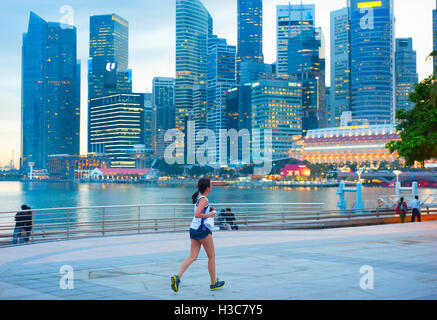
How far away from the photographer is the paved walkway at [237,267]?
884 centimetres

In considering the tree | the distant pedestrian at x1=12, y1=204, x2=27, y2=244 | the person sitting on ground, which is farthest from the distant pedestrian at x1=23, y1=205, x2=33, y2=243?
the tree

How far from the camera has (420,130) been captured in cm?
3038

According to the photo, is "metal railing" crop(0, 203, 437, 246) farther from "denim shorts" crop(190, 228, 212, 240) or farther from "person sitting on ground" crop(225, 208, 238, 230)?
"denim shorts" crop(190, 228, 212, 240)

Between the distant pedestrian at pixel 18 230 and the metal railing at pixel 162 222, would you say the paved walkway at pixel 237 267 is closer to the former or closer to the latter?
the metal railing at pixel 162 222

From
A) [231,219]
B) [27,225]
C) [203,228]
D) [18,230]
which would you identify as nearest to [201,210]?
[203,228]

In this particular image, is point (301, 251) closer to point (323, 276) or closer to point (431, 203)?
point (323, 276)

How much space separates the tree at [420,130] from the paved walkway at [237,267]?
1188 cm

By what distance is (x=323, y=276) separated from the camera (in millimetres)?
10430

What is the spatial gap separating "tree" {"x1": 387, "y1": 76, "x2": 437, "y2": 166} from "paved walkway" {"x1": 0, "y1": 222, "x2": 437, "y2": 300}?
468 inches

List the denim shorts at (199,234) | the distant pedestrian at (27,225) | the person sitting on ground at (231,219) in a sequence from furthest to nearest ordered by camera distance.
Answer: the person sitting on ground at (231,219) → the distant pedestrian at (27,225) → the denim shorts at (199,234)

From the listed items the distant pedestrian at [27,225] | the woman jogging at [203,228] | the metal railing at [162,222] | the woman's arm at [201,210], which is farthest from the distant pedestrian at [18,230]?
the woman's arm at [201,210]

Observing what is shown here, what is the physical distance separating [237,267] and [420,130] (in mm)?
22600

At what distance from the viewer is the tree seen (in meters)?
29.5
